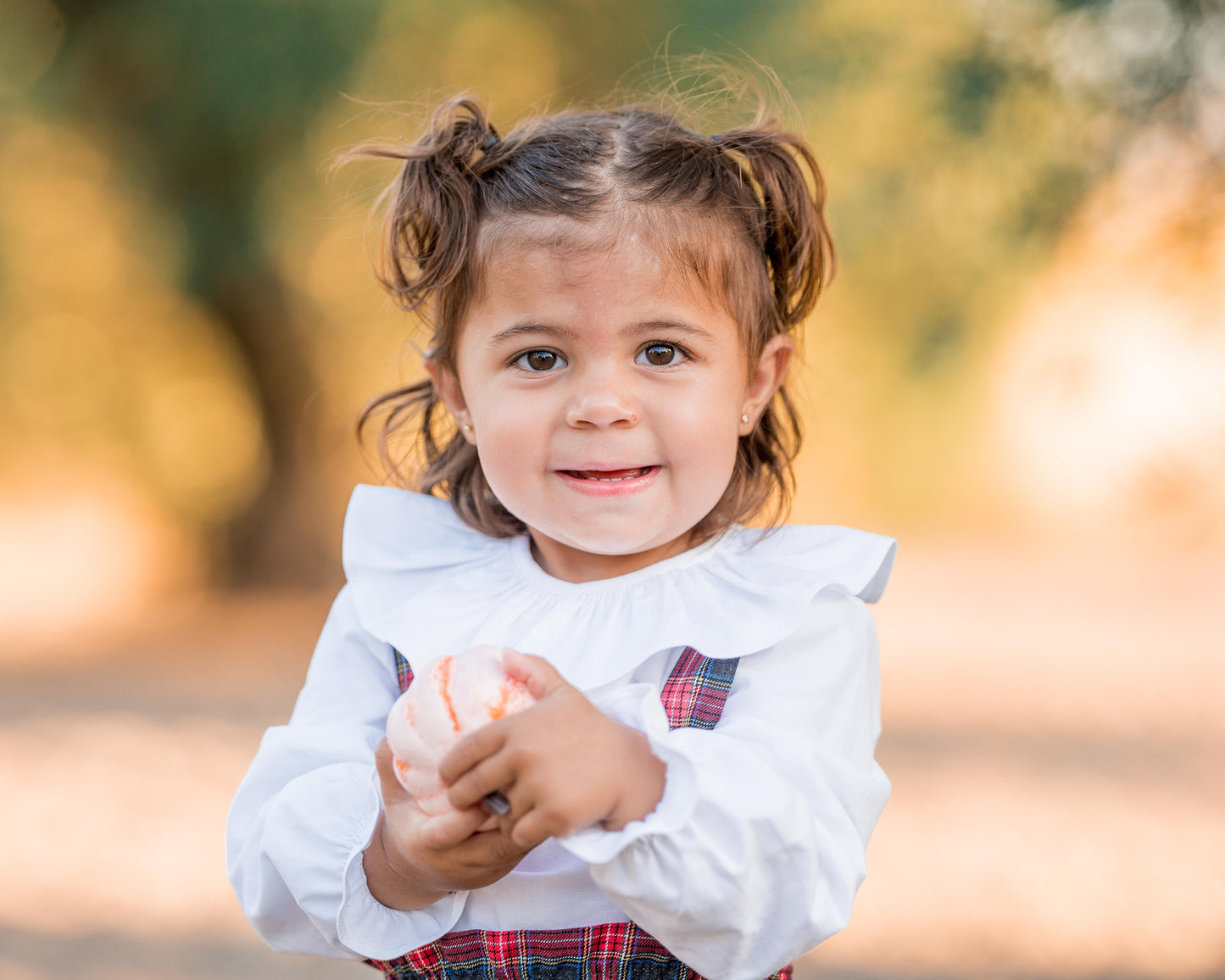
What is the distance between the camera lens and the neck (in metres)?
1.74

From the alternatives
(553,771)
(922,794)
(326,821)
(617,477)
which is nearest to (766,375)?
(617,477)

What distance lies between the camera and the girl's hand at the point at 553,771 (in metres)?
1.24

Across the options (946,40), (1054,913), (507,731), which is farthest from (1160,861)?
(507,731)

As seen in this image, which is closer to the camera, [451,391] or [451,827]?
[451,827]

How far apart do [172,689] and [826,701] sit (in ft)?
22.6

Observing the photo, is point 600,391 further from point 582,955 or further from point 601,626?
point 582,955

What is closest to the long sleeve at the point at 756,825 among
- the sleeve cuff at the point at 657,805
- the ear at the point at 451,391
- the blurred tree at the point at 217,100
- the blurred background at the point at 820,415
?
the sleeve cuff at the point at 657,805

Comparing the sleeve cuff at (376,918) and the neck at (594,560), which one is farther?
the neck at (594,560)

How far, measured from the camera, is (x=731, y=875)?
128 cm

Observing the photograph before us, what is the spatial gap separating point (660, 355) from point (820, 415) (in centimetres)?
353

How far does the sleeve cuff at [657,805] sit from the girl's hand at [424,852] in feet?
0.30

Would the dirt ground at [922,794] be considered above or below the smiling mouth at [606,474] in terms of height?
above

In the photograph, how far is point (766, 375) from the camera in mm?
1803

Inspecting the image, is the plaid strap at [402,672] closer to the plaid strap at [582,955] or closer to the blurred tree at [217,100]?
the plaid strap at [582,955]
